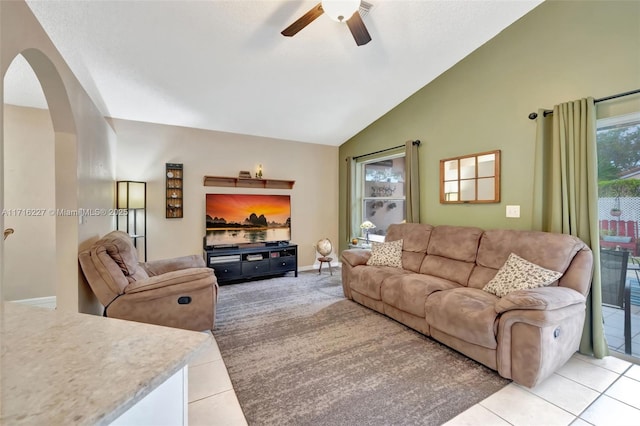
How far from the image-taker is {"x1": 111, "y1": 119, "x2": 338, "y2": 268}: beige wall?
4.27 metres

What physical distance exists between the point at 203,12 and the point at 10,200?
3.23 meters

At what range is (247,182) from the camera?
4.97m

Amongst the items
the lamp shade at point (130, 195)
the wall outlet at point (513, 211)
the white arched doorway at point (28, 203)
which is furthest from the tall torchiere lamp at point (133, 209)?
the wall outlet at point (513, 211)

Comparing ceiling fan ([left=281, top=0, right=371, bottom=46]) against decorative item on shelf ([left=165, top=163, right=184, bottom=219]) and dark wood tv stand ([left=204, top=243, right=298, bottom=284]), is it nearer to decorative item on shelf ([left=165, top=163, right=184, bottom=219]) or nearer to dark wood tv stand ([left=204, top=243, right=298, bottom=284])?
decorative item on shelf ([left=165, top=163, right=184, bottom=219])

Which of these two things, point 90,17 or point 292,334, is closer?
point 90,17

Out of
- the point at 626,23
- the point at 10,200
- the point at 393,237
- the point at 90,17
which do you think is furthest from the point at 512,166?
the point at 10,200

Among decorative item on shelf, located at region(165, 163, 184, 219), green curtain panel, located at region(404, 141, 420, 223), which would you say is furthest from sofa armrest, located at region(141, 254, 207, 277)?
green curtain panel, located at region(404, 141, 420, 223)

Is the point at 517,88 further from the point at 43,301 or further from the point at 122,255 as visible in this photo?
the point at 43,301

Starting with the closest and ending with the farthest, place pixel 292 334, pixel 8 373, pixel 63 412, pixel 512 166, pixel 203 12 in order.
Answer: pixel 63 412 < pixel 8 373 < pixel 203 12 < pixel 292 334 < pixel 512 166

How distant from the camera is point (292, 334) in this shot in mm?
2764

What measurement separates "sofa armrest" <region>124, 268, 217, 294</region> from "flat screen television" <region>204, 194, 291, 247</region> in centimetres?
190

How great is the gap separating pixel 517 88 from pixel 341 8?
2128 millimetres

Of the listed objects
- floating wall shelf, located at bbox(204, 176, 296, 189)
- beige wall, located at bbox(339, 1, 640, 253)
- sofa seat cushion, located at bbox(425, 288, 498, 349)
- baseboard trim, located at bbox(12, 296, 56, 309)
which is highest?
beige wall, located at bbox(339, 1, 640, 253)

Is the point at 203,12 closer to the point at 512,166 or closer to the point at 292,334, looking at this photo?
the point at 292,334
